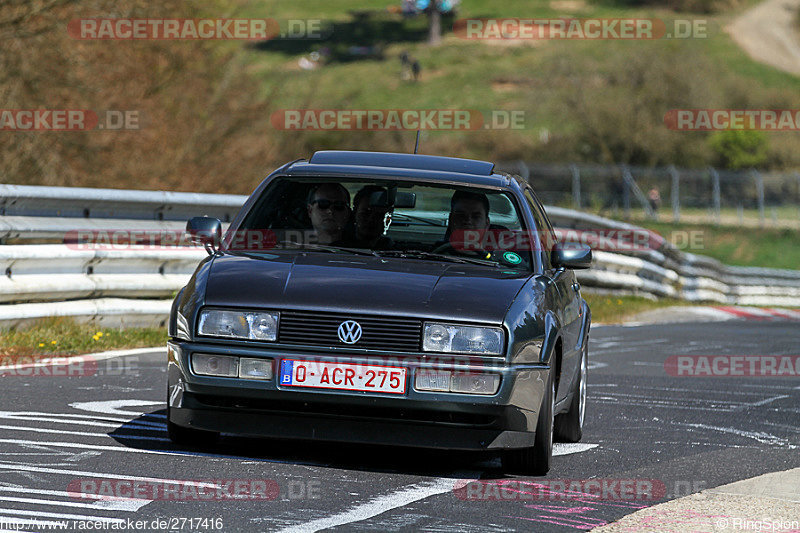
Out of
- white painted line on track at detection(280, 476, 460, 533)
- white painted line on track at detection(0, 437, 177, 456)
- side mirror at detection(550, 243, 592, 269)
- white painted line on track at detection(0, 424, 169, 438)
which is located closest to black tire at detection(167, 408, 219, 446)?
white painted line on track at detection(0, 437, 177, 456)

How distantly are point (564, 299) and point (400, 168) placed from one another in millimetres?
1146

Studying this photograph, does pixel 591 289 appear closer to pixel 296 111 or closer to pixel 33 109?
pixel 33 109

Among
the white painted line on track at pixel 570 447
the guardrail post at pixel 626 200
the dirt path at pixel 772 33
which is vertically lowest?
the white painted line on track at pixel 570 447

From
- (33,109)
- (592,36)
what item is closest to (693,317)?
(33,109)

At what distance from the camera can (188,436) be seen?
6891 millimetres

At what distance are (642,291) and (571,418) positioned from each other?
1519 cm

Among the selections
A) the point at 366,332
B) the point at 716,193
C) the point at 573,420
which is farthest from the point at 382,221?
the point at 716,193

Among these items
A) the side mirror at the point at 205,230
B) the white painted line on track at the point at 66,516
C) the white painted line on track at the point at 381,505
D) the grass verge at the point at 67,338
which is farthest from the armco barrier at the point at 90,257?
the white painted line on track at the point at 66,516

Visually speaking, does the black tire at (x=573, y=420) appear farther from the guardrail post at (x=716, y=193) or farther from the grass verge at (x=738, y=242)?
the guardrail post at (x=716, y=193)

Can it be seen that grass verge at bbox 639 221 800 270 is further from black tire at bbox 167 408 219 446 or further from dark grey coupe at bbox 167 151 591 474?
black tire at bbox 167 408 219 446

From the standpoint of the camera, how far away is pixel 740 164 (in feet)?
251

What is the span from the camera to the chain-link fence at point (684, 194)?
160 ft

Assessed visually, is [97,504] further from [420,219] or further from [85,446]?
[420,219]

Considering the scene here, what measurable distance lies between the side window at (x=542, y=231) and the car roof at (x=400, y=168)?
0.74 feet
